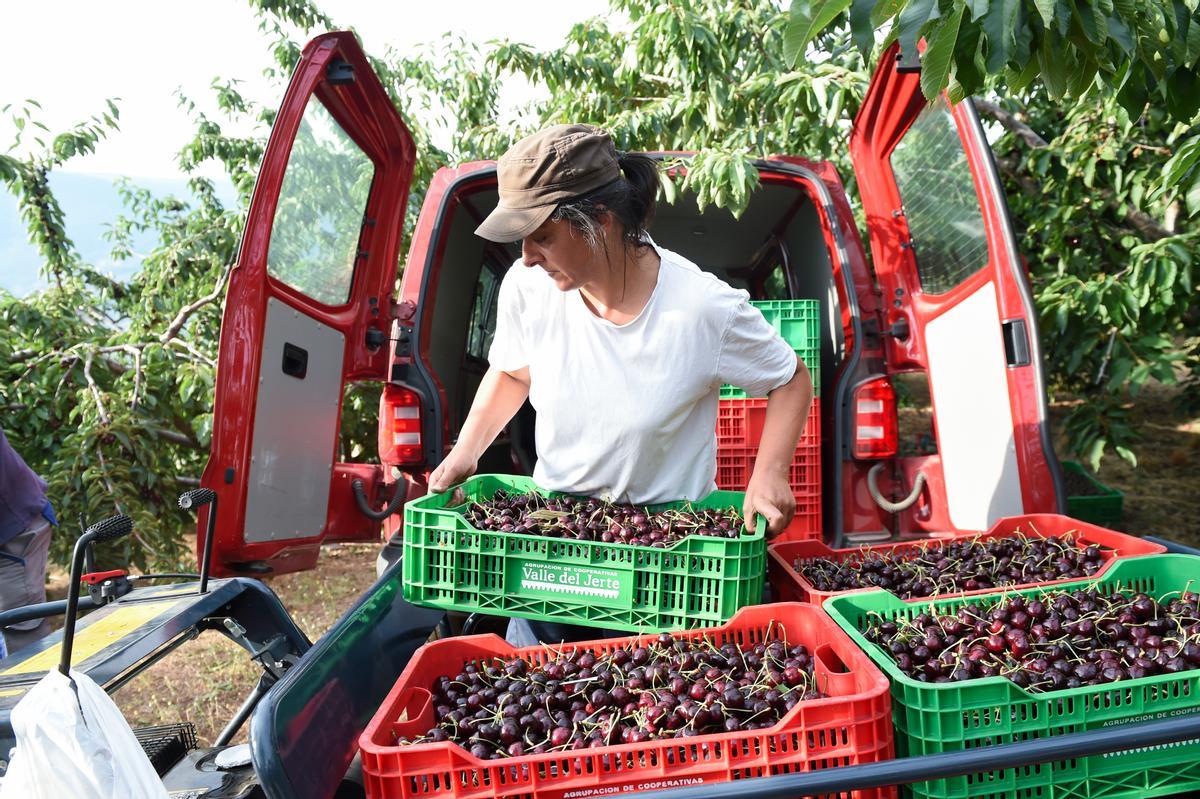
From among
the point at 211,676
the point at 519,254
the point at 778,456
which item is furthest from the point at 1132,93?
the point at 211,676

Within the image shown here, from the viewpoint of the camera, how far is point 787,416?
207cm

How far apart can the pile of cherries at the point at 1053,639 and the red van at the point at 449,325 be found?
3.53 feet

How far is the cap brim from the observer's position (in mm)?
1796

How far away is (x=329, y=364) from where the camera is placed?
3244 mm

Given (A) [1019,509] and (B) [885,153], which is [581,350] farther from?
(B) [885,153]

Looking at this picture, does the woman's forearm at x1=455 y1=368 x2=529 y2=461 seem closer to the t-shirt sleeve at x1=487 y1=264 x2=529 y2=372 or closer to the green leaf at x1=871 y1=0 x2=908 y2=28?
the t-shirt sleeve at x1=487 y1=264 x2=529 y2=372

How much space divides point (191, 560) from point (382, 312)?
290 cm

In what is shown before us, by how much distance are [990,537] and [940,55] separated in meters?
1.39

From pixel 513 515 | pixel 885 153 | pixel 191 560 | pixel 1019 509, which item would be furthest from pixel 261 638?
pixel 191 560

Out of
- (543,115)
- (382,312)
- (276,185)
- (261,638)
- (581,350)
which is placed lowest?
(261,638)

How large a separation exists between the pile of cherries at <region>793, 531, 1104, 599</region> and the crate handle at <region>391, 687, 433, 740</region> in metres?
1.01

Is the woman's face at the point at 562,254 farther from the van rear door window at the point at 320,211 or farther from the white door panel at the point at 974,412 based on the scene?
the white door panel at the point at 974,412

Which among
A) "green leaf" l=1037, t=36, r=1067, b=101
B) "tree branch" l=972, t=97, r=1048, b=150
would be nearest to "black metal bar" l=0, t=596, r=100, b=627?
"green leaf" l=1037, t=36, r=1067, b=101

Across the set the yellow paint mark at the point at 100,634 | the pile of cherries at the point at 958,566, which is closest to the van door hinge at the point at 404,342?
the yellow paint mark at the point at 100,634
